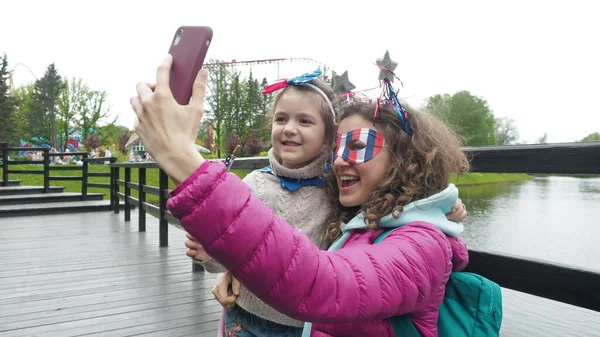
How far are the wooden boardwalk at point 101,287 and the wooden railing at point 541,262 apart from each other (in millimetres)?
1730

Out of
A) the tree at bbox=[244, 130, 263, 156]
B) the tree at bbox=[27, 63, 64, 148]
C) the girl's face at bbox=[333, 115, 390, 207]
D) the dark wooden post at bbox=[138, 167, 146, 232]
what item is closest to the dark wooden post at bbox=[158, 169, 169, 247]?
the dark wooden post at bbox=[138, 167, 146, 232]

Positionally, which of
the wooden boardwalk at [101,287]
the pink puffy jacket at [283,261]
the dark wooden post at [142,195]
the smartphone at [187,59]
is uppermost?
the smartphone at [187,59]

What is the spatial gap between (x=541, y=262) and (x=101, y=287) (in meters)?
3.31

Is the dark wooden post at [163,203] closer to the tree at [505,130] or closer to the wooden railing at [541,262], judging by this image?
the wooden railing at [541,262]

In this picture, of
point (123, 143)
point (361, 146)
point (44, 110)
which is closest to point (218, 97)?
point (44, 110)

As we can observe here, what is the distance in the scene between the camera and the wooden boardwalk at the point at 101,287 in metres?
2.80

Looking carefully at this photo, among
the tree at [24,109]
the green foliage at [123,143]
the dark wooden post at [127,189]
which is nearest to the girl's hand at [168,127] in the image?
the dark wooden post at [127,189]

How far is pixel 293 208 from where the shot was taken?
154cm

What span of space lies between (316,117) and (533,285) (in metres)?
0.91

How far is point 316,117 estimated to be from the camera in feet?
5.00

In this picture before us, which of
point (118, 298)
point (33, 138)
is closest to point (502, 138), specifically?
point (33, 138)

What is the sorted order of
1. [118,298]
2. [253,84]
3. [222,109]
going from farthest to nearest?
1. [253,84]
2. [222,109]
3. [118,298]

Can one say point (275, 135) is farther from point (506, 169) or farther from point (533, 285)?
point (533, 285)

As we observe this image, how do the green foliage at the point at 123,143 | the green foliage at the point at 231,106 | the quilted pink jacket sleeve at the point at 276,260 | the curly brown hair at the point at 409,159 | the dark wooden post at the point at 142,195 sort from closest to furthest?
the quilted pink jacket sleeve at the point at 276,260, the curly brown hair at the point at 409,159, the dark wooden post at the point at 142,195, the green foliage at the point at 231,106, the green foliage at the point at 123,143
